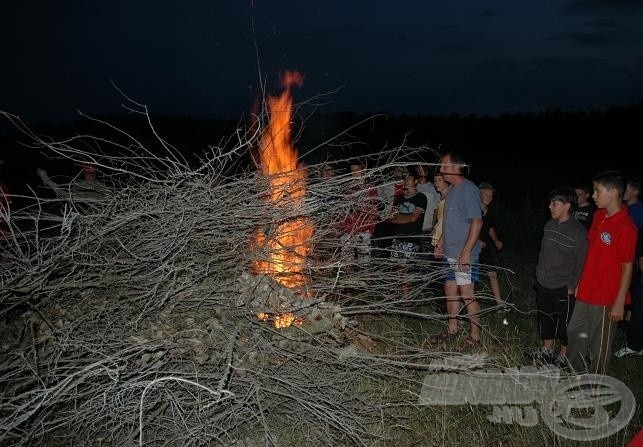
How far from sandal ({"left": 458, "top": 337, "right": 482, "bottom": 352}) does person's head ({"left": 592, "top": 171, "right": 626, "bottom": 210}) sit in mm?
1579

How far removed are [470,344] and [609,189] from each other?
5.88ft

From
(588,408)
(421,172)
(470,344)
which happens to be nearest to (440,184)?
(421,172)

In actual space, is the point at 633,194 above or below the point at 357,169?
below

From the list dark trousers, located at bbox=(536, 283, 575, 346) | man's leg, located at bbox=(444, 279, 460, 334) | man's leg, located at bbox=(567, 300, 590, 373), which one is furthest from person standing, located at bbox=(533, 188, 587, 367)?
man's leg, located at bbox=(444, 279, 460, 334)

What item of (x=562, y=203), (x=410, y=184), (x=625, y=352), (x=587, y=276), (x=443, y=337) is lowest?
(x=625, y=352)

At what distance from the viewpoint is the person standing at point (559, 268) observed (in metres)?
4.90

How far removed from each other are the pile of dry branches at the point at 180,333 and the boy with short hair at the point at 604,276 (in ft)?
5.49

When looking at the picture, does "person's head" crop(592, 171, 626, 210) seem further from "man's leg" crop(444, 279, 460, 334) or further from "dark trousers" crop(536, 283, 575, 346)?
"man's leg" crop(444, 279, 460, 334)

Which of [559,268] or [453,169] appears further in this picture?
[453,169]

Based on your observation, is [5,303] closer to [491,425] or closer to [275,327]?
[275,327]

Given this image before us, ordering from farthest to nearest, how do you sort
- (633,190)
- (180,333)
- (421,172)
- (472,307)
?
(421,172)
(633,190)
(472,307)
(180,333)

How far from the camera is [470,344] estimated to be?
191 inches

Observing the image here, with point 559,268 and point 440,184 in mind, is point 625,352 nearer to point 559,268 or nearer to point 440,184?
point 559,268

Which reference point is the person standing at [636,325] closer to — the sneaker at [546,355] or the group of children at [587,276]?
the group of children at [587,276]
